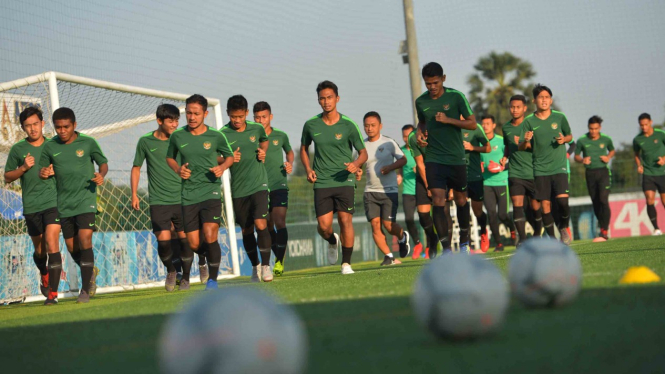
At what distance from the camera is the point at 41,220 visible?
11.0m

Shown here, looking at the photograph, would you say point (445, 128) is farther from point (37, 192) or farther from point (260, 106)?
point (37, 192)

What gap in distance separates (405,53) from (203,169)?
12.5m

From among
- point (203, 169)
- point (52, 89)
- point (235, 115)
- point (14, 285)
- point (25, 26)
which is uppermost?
point (25, 26)

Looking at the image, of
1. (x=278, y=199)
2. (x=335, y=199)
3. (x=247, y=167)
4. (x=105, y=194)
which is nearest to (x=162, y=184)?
(x=247, y=167)

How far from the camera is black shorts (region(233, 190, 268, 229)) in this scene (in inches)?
427

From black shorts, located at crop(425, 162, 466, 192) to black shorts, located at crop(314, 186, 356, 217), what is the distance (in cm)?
104

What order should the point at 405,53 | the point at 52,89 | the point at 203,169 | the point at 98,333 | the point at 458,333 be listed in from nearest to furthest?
the point at 458,333
the point at 98,333
the point at 203,169
the point at 52,89
the point at 405,53

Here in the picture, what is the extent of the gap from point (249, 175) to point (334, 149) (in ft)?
4.02

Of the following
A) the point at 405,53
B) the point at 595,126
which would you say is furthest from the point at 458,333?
the point at 405,53

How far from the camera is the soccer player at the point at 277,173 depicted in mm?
12336

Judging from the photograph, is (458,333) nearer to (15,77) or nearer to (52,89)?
(52,89)

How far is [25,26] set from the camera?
1454 cm

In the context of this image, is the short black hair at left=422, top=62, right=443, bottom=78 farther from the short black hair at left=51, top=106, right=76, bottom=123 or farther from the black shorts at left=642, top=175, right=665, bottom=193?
the black shorts at left=642, top=175, right=665, bottom=193

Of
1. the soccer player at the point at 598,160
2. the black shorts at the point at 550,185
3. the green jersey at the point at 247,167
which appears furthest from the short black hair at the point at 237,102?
the soccer player at the point at 598,160
